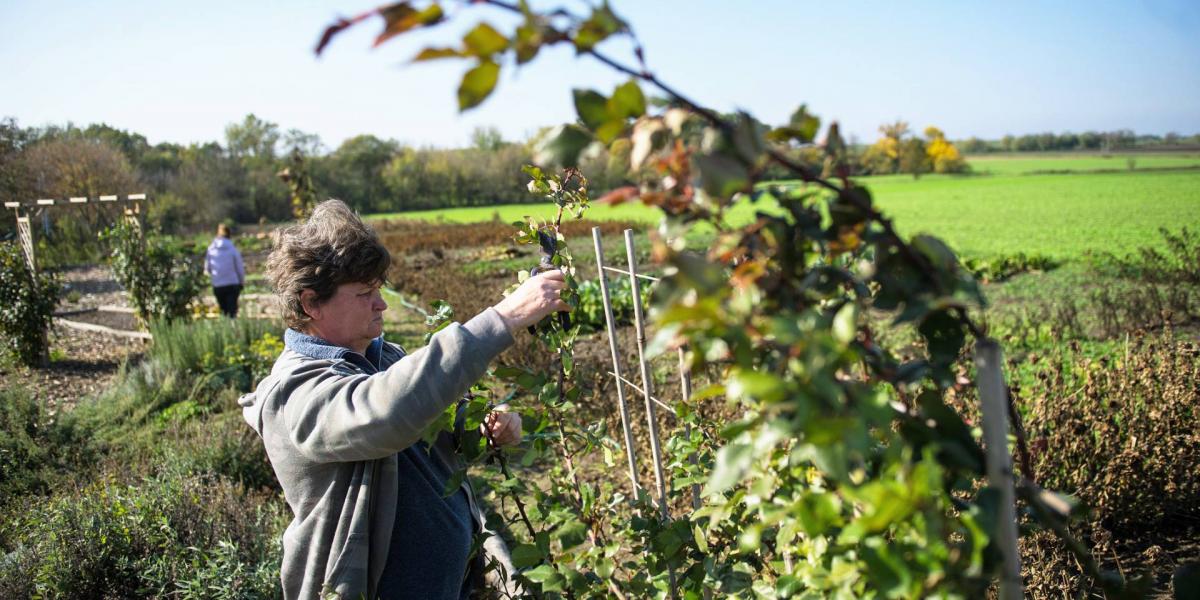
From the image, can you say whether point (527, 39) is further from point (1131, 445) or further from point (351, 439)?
point (1131, 445)

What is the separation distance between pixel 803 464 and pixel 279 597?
2846 millimetres

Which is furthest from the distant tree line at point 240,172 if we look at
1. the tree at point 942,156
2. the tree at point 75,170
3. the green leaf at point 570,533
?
the tree at point 942,156

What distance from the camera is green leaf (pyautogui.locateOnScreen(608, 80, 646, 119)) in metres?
0.73

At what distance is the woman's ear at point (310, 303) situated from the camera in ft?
6.15

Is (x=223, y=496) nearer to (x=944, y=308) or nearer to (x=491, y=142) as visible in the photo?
(x=944, y=308)

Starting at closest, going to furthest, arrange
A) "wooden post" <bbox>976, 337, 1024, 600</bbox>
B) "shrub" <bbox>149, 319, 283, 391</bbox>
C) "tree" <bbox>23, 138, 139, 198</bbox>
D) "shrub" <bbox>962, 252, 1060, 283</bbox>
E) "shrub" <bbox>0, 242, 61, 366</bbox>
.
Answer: "wooden post" <bbox>976, 337, 1024, 600</bbox>, "shrub" <bbox>149, 319, 283, 391</bbox>, "shrub" <bbox>0, 242, 61, 366</bbox>, "shrub" <bbox>962, 252, 1060, 283</bbox>, "tree" <bbox>23, 138, 139, 198</bbox>

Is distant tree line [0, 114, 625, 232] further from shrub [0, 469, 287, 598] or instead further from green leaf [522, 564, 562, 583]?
green leaf [522, 564, 562, 583]

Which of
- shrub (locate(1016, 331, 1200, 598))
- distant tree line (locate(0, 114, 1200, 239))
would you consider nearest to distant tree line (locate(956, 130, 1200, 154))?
distant tree line (locate(0, 114, 1200, 239))

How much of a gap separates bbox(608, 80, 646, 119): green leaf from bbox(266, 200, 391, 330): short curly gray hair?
1304 millimetres

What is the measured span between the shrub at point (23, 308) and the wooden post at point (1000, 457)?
10.5 metres

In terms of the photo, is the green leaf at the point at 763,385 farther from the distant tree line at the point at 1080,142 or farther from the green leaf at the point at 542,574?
the distant tree line at the point at 1080,142

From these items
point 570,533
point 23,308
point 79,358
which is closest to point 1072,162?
point 79,358

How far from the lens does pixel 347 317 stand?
191 centimetres

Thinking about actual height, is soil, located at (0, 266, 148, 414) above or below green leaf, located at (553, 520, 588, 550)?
below
